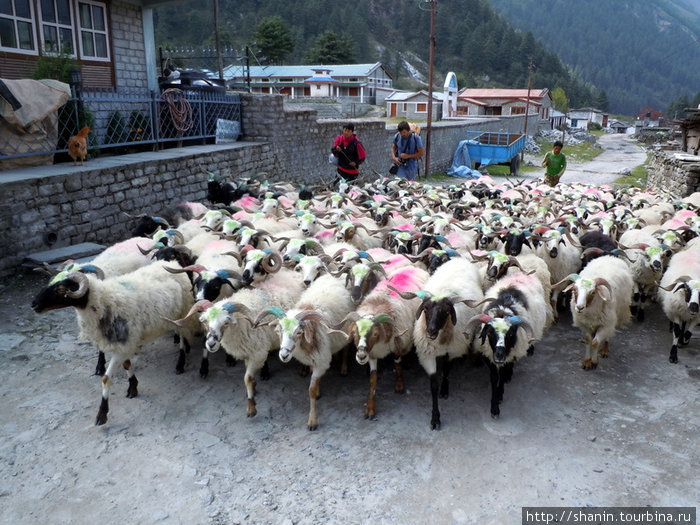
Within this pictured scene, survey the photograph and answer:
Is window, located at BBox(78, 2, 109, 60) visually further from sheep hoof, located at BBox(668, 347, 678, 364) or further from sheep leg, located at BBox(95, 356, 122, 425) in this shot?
sheep hoof, located at BBox(668, 347, 678, 364)

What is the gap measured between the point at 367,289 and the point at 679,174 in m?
13.7

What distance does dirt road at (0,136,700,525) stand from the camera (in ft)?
12.5

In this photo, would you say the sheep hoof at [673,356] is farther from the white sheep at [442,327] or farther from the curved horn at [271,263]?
the curved horn at [271,263]

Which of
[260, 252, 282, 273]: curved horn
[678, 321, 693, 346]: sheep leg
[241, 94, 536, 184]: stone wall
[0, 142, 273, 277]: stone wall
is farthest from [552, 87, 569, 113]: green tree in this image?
[260, 252, 282, 273]: curved horn

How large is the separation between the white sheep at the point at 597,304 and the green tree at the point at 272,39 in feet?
239

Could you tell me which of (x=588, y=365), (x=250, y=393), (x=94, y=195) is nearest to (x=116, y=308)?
(x=250, y=393)

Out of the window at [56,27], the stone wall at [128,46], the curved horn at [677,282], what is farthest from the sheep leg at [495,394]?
the stone wall at [128,46]

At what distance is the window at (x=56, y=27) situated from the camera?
11.1 meters

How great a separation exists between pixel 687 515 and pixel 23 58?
508 inches

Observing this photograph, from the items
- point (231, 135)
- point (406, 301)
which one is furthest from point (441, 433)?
point (231, 135)

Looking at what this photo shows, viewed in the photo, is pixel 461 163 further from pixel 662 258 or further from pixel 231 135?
pixel 662 258

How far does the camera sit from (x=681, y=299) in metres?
5.97

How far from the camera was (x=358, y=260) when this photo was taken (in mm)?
6176

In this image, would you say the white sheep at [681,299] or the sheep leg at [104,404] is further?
the white sheep at [681,299]
